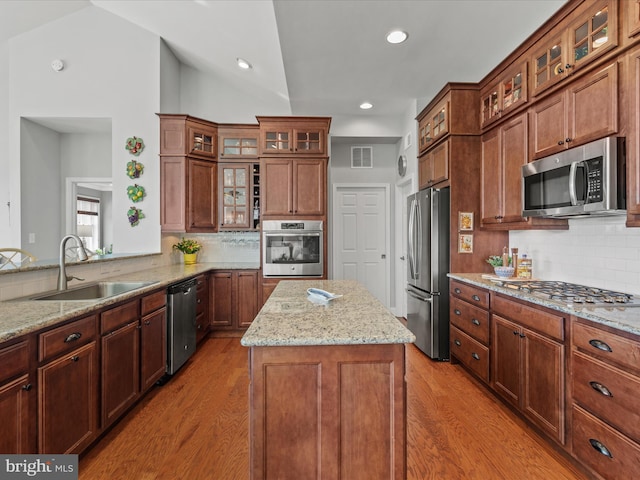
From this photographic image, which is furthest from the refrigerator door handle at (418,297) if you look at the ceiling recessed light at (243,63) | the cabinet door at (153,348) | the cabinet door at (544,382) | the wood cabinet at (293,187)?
the ceiling recessed light at (243,63)

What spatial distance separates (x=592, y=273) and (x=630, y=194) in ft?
2.89

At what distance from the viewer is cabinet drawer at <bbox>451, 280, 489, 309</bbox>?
2533mm

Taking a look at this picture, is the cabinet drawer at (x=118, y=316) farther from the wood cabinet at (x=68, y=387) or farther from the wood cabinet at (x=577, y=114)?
the wood cabinet at (x=577, y=114)

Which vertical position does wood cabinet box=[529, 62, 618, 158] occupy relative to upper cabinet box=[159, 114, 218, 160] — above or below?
below

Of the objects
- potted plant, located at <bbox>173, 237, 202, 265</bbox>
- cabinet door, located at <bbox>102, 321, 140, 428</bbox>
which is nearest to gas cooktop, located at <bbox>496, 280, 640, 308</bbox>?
cabinet door, located at <bbox>102, 321, 140, 428</bbox>

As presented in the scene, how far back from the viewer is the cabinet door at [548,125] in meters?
2.10

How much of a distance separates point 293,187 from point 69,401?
297 cm

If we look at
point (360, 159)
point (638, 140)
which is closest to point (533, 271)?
point (638, 140)

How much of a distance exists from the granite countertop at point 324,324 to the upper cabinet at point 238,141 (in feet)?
9.36

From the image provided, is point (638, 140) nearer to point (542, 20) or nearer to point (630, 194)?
point (630, 194)

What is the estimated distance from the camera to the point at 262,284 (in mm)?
4000

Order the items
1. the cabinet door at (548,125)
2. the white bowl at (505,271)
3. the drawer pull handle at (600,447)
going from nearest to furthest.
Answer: the drawer pull handle at (600,447) < the cabinet door at (548,125) < the white bowl at (505,271)

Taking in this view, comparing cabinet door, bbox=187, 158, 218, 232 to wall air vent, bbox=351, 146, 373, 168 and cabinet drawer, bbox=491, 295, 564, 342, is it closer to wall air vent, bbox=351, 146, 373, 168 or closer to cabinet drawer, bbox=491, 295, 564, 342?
wall air vent, bbox=351, 146, 373, 168

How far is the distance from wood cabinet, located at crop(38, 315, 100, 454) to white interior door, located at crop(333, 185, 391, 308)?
3557mm
